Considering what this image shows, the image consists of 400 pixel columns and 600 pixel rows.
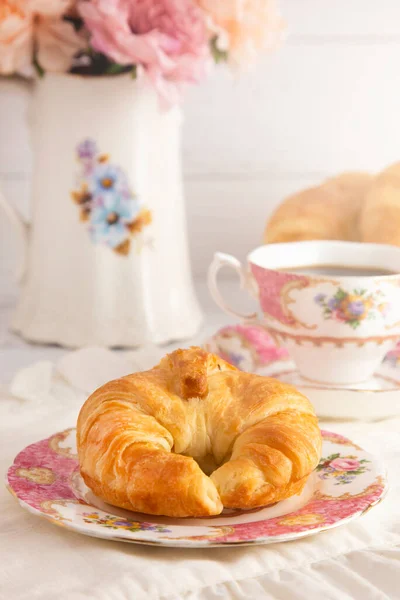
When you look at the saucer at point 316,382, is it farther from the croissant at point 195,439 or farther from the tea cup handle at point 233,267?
the croissant at point 195,439

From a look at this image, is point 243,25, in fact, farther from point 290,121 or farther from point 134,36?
point 290,121

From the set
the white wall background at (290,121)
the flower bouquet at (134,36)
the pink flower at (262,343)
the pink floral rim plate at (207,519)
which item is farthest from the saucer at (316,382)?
the white wall background at (290,121)

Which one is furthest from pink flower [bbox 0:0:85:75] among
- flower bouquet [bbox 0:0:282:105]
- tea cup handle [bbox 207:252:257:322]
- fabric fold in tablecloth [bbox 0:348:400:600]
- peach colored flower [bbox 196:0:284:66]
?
fabric fold in tablecloth [bbox 0:348:400:600]

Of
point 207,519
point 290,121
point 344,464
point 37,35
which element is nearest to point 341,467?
point 344,464

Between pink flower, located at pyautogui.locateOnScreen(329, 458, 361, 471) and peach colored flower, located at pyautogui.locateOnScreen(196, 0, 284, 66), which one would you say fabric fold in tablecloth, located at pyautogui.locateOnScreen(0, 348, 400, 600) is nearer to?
pink flower, located at pyautogui.locateOnScreen(329, 458, 361, 471)

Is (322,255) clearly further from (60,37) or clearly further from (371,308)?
(60,37)
